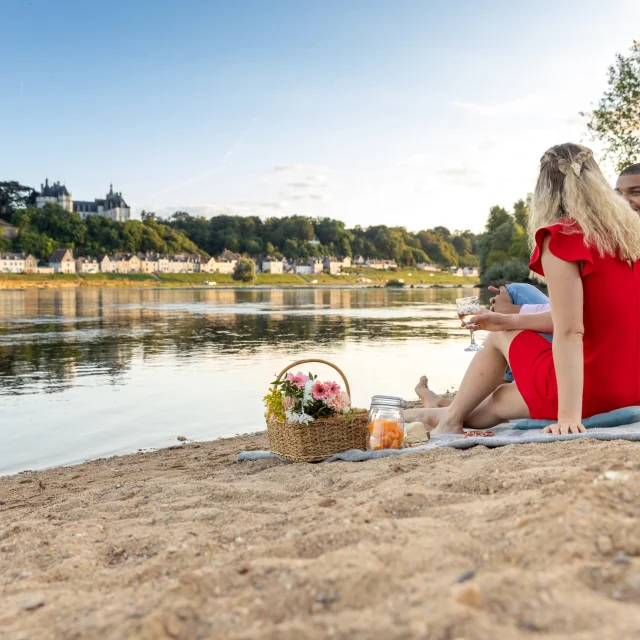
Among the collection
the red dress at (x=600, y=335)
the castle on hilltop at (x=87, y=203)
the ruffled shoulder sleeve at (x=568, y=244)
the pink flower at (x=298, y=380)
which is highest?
the castle on hilltop at (x=87, y=203)

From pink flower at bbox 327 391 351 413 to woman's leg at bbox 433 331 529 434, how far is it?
811mm

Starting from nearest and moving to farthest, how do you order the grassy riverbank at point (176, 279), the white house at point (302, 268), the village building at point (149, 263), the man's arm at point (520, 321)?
the man's arm at point (520, 321), the grassy riverbank at point (176, 279), the village building at point (149, 263), the white house at point (302, 268)

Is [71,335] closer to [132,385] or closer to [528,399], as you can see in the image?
[132,385]

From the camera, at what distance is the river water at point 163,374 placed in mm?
8398

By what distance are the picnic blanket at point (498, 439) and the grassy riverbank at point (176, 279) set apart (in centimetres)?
9994

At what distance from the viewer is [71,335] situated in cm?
2170

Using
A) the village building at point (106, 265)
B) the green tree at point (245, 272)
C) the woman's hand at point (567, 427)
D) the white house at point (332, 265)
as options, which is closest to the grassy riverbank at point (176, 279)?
the green tree at point (245, 272)

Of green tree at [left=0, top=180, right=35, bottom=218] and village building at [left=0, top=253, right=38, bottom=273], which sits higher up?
green tree at [left=0, top=180, right=35, bottom=218]

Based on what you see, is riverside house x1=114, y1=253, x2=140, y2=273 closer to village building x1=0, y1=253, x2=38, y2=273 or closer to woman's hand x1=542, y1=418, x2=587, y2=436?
village building x1=0, y1=253, x2=38, y2=273

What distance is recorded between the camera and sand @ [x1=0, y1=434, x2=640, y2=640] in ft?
6.09

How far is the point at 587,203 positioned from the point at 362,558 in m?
2.89

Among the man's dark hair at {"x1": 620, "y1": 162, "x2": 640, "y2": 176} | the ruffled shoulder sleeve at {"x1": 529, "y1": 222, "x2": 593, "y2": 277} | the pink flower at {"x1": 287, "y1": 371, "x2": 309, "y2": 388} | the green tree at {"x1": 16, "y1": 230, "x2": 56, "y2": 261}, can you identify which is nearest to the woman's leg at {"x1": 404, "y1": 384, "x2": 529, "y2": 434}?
Answer: the pink flower at {"x1": 287, "y1": 371, "x2": 309, "y2": 388}

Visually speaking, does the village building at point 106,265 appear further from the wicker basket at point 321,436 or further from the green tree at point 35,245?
the wicker basket at point 321,436

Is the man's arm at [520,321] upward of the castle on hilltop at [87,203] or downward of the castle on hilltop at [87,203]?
downward
